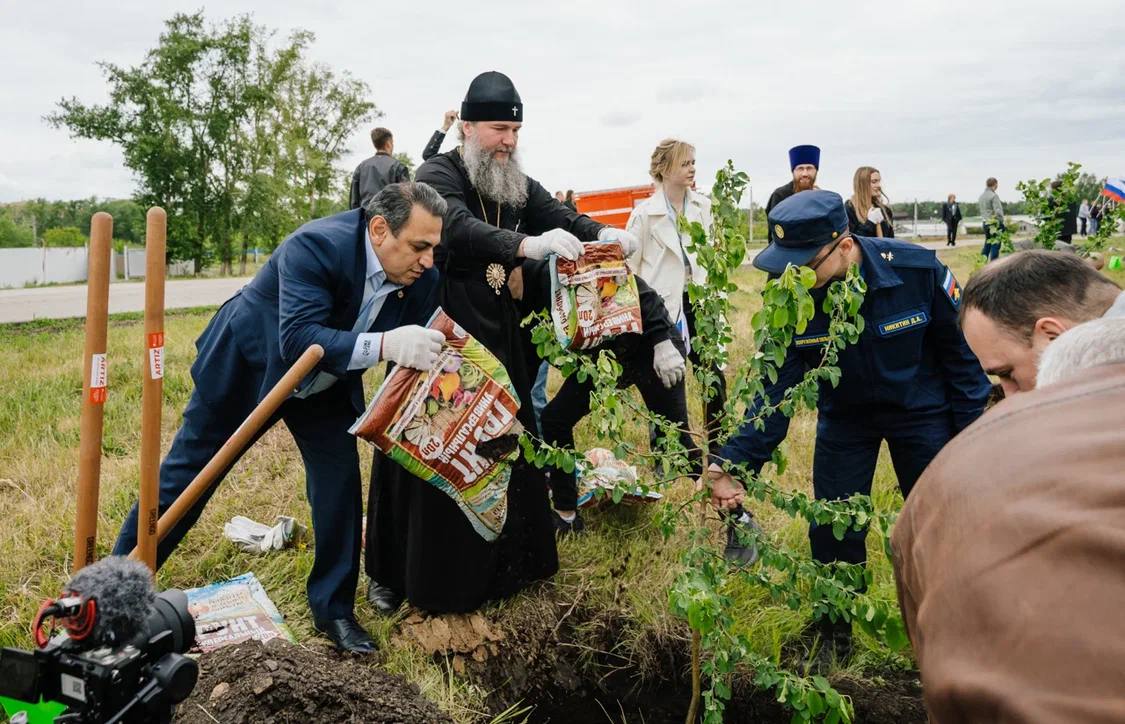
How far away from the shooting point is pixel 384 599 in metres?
3.31

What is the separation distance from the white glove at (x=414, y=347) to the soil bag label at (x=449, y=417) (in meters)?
0.03

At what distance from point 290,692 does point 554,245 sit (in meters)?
1.70

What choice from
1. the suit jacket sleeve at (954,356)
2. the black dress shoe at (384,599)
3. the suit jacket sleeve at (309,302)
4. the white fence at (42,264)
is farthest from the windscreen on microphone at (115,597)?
the white fence at (42,264)

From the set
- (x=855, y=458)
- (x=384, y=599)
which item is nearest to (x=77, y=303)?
(x=384, y=599)

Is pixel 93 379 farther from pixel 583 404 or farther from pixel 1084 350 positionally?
pixel 583 404

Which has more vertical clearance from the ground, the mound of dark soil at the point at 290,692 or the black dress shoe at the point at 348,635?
the mound of dark soil at the point at 290,692

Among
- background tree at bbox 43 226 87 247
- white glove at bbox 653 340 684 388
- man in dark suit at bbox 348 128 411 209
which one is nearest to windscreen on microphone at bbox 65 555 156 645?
white glove at bbox 653 340 684 388

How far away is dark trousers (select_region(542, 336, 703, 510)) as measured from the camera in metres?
3.71

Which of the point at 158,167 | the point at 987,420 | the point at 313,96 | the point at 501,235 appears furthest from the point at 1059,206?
the point at 313,96

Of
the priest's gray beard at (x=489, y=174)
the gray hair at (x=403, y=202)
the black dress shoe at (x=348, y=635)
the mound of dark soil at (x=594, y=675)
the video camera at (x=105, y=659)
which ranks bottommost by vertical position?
the mound of dark soil at (x=594, y=675)

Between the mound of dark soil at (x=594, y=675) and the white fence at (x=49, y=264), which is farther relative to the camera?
the white fence at (x=49, y=264)

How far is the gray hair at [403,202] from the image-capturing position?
2771mm

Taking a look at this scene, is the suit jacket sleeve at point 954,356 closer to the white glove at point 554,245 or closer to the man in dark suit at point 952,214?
the white glove at point 554,245

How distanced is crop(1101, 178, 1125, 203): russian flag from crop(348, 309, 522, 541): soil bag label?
19.7ft
